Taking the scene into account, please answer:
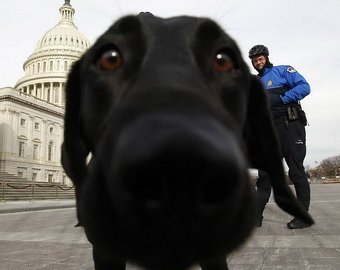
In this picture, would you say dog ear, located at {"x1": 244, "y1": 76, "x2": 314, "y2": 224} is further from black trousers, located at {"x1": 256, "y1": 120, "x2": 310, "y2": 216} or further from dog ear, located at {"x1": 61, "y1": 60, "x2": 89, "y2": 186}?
black trousers, located at {"x1": 256, "y1": 120, "x2": 310, "y2": 216}

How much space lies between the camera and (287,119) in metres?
5.93

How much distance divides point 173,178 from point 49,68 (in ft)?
317

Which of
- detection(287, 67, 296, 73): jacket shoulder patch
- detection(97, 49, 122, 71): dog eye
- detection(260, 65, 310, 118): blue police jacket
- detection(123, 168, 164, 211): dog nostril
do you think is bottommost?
detection(123, 168, 164, 211): dog nostril

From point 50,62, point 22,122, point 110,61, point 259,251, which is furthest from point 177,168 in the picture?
point 50,62

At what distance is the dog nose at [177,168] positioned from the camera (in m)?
0.83

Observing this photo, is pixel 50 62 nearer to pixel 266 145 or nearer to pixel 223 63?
pixel 266 145

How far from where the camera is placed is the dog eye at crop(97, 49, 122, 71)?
1481mm

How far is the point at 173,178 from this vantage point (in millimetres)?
833

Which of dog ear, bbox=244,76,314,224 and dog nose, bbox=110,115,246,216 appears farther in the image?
dog ear, bbox=244,76,314,224

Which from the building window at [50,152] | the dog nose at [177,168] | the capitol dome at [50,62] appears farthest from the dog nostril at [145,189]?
the capitol dome at [50,62]

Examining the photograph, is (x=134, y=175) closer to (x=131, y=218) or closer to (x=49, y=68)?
(x=131, y=218)

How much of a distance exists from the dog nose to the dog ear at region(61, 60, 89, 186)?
1128 millimetres

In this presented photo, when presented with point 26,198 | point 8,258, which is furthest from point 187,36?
point 26,198

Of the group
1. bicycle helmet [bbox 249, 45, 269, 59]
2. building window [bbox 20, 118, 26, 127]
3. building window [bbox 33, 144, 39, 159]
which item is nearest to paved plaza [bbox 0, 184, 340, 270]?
bicycle helmet [bbox 249, 45, 269, 59]
